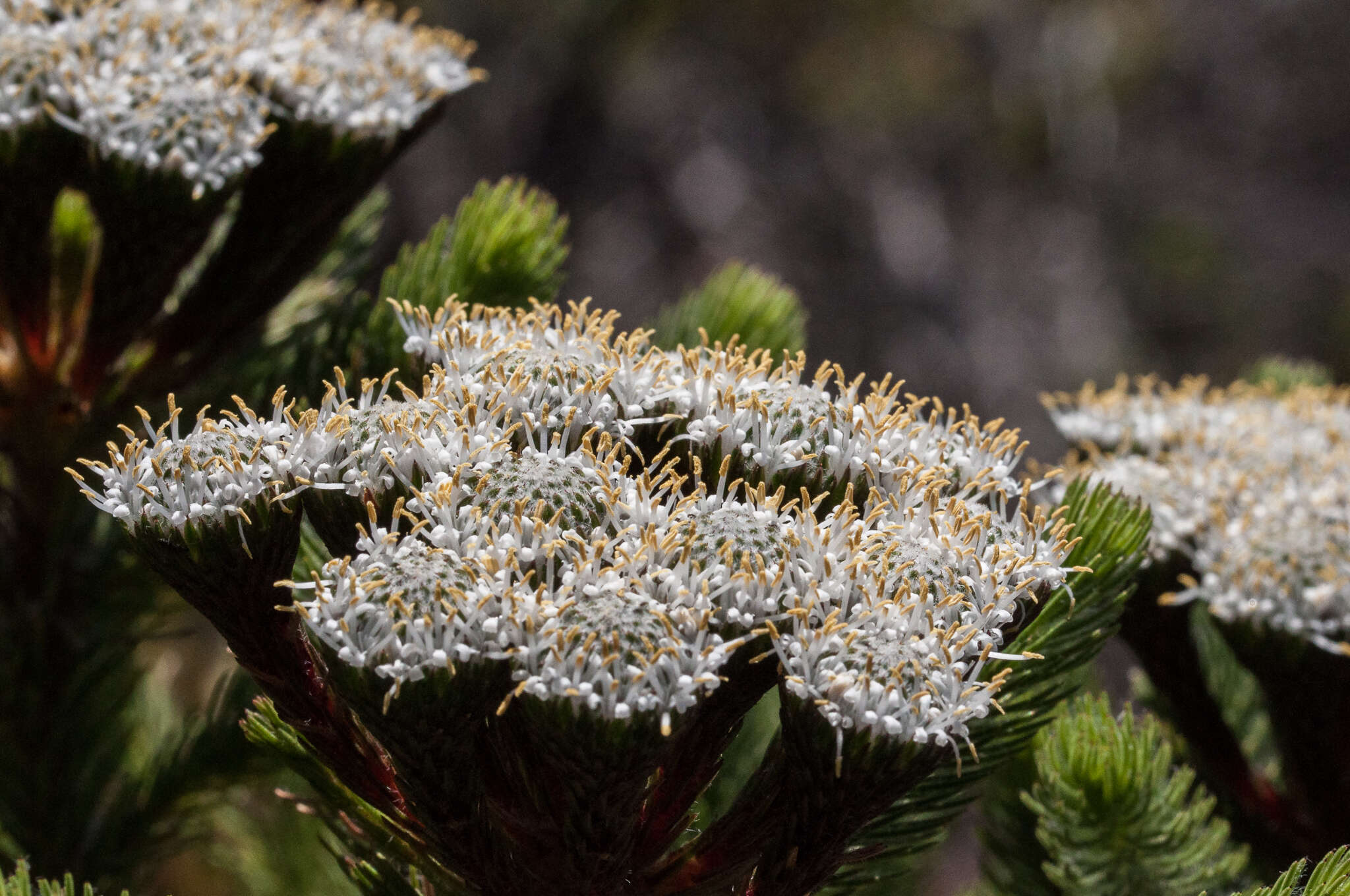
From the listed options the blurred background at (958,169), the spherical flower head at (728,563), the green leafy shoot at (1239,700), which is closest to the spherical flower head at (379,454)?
the spherical flower head at (728,563)

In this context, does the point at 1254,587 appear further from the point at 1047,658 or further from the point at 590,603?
the point at 590,603

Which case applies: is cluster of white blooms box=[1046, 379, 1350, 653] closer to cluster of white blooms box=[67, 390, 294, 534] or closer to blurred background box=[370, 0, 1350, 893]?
cluster of white blooms box=[67, 390, 294, 534]

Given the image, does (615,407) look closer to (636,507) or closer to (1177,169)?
(636,507)

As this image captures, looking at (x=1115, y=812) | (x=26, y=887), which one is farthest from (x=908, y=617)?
(x=26, y=887)

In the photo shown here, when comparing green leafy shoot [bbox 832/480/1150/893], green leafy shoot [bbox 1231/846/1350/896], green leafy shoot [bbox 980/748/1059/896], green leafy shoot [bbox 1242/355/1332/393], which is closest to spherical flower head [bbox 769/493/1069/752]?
green leafy shoot [bbox 832/480/1150/893]

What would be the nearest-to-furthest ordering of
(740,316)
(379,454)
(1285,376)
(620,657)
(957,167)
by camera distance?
1. (620,657)
2. (379,454)
3. (740,316)
4. (1285,376)
5. (957,167)

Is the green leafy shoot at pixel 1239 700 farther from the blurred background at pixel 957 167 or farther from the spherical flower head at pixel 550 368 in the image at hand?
the blurred background at pixel 957 167
